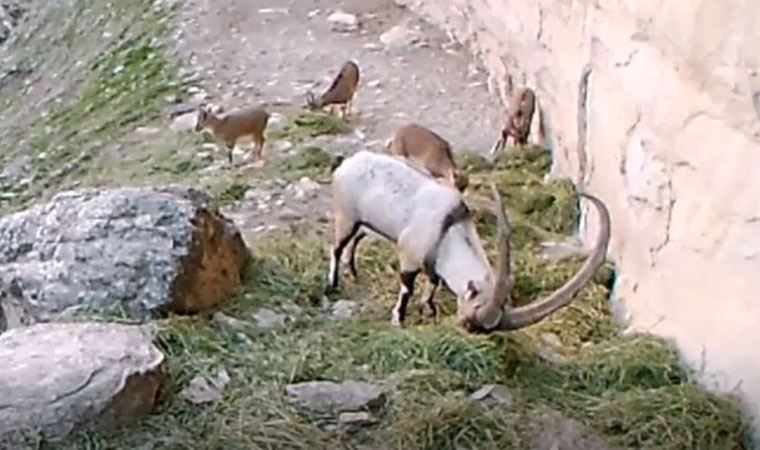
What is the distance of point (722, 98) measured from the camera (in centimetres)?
339

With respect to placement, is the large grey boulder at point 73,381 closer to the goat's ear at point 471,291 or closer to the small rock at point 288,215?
the goat's ear at point 471,291

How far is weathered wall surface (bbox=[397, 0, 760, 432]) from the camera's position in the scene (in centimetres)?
335

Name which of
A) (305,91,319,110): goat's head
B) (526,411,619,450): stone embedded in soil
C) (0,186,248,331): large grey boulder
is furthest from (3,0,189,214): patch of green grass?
(526,411,619,450): stone embedded in soil

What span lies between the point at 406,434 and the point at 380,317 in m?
0.86

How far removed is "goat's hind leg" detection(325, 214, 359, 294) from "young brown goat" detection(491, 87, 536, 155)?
63.3 inches

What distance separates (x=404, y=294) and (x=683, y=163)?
86 cm

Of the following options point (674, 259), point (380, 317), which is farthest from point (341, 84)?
point (674, 259)

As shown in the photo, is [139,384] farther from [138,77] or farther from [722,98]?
[138,77]

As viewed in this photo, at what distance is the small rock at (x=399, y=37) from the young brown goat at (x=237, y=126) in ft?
5.39

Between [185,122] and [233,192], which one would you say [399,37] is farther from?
[233,192]

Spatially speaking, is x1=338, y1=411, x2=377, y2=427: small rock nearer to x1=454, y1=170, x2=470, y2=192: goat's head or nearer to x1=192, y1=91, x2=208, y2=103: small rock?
x1=454, y1=170, x2=470, y2=192: goat's head

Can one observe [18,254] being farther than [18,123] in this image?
No

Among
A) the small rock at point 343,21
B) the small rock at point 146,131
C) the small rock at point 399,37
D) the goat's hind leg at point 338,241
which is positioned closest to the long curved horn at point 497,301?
the goat's hind leg at point 338,241

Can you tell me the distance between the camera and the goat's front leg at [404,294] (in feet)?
13.2
